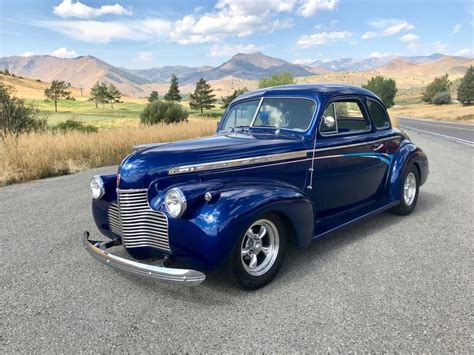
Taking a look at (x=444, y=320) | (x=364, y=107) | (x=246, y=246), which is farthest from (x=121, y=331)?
(x=364, y=107)

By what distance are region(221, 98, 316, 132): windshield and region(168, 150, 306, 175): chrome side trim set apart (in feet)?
1.38

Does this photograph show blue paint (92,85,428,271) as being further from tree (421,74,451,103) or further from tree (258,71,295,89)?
tree (421,74,451,103)

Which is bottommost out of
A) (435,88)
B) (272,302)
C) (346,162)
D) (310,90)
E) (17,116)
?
(272,302)

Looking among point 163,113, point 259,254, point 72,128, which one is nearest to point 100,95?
point 163,113

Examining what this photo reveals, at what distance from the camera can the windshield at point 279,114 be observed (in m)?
4.06

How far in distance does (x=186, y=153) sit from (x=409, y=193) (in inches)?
147

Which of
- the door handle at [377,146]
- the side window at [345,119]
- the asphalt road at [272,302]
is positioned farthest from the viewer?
the door handle at [377,146]

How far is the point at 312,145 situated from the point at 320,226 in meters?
0.86

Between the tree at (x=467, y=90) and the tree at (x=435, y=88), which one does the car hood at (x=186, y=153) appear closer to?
the tree at (x=467, y=90)

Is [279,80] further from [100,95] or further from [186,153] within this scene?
[186,153]

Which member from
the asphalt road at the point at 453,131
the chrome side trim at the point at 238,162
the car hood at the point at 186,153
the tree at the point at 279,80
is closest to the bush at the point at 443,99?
the tree at the point at 279,80

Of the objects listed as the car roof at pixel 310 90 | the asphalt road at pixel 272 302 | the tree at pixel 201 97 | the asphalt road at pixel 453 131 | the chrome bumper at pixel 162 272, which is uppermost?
the tree at pixel 201 97

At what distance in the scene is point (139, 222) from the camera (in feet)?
10.5

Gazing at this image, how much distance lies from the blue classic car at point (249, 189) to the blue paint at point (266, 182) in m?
0.01
